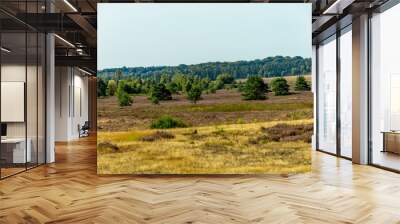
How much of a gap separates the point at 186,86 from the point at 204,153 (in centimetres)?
118

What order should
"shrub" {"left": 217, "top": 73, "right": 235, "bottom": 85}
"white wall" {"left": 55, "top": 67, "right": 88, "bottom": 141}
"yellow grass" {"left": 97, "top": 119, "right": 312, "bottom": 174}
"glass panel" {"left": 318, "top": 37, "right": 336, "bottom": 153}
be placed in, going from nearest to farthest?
1. "yellow grass" {"left": 97, "top": 119, "right": 312, "bottom": 174}
2. "shrub" {"left": 217, "top": 73, "right": 235, "bottom": 85}
3. "glass panel" {"left": 318, "top": 37, "right": 336, "bottom": 153}
4. "white wall" {"left": 55, "top": 67, "right": 88, "bottom": 141}

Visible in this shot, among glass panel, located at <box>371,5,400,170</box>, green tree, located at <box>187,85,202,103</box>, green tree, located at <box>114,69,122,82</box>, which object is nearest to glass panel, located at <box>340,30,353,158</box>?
glass panel, located at <box>371,5,400,170</box>

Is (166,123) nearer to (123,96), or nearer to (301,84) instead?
(123,96)

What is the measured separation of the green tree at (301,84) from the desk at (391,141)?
69.5 inches

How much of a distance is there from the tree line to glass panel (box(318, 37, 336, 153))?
354 cm

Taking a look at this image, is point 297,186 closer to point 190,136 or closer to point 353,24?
point 190,136

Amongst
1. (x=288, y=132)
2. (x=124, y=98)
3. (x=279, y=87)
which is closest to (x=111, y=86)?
(x=124, y=98)

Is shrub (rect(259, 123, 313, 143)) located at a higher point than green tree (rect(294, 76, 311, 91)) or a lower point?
lower

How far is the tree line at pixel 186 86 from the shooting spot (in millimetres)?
7121

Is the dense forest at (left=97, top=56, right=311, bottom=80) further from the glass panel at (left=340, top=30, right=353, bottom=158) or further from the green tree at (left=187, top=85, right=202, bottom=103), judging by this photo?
the glass panel at (left=340, top=30, right=353, bottom=158)

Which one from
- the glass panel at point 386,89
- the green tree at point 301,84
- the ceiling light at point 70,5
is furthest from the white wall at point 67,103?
the glass panel at point 386,89

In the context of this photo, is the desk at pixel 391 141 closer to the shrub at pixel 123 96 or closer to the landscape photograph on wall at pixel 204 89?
the landscape photograph on wall at pixel 204 89

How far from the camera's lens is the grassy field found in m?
6.97

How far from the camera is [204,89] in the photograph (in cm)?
720
